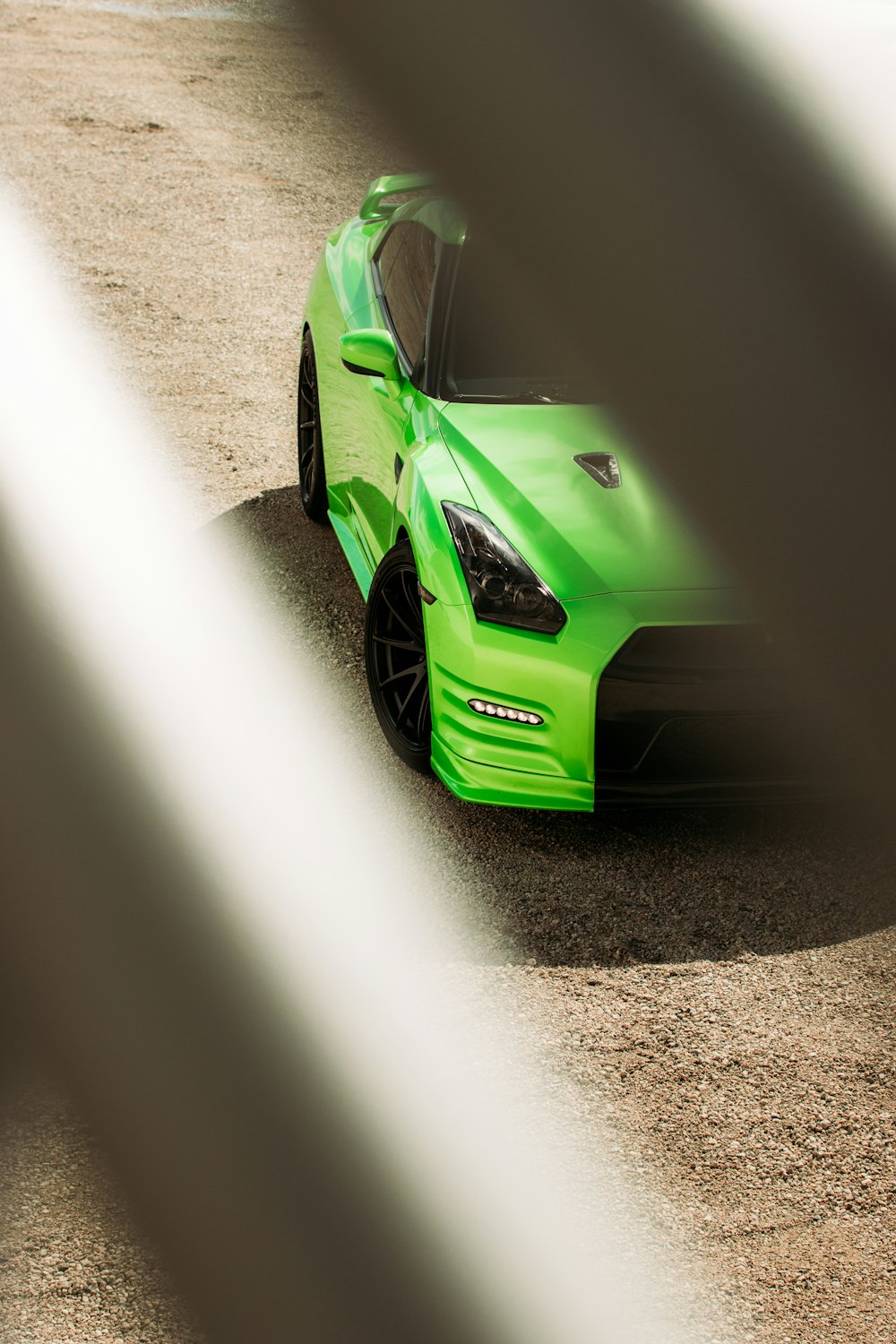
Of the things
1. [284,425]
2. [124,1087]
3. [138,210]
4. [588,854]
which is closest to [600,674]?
[588,854]

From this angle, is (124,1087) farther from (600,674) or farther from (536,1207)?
(600,674)

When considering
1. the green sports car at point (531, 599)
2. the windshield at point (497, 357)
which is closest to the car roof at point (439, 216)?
the green sports car at point (531, 599)

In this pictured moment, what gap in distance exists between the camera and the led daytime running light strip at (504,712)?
144 inches

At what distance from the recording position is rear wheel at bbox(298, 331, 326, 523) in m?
5.55

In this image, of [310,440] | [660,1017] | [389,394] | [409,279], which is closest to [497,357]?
[389,394]

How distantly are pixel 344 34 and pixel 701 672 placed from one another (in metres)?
10.9

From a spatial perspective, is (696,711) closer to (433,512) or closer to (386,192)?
(433,512)

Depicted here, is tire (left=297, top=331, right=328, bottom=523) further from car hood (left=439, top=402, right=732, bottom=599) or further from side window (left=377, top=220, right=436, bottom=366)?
car hood (left=439, top=402, right=732, bottom=599)

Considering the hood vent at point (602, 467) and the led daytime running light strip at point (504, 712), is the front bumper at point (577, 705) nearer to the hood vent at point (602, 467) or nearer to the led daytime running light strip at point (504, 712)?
the led daytime running light strip at point (504, 712)

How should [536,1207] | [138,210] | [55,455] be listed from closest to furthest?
[536,1207], [55,455], [138,210]

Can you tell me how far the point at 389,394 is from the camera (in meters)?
4.43

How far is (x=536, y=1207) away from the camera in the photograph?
294 cm

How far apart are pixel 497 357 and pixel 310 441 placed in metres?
1.58

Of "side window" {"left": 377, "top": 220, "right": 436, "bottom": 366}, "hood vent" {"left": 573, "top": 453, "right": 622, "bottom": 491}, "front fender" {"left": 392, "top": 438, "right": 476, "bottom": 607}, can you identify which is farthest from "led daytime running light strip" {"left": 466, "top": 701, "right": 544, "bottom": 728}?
"side window" {"left": 377, "top": 220, "right": 436, "bottom": 366}
